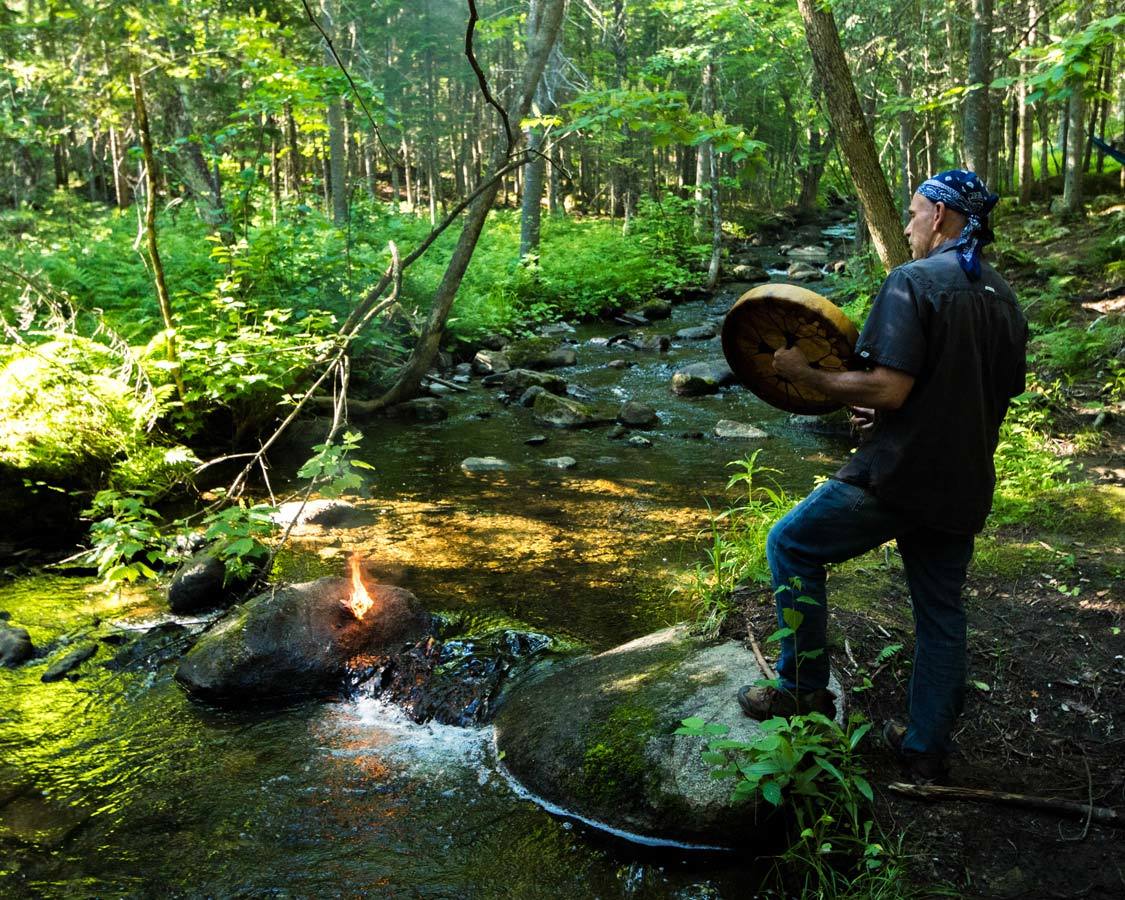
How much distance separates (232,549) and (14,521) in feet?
13.3

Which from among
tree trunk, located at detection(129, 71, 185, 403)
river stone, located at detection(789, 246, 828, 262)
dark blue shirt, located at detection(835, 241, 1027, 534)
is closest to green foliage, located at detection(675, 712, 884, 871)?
dark blue shirt, located at detection(835, 241, 1027, 534)

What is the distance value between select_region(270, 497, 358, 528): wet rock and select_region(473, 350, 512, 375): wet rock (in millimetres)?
6785

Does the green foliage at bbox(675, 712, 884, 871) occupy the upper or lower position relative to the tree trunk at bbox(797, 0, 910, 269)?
lower

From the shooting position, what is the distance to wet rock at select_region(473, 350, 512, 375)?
48.2 ft

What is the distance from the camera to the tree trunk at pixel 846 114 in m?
6.36

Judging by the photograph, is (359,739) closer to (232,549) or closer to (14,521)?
(232,549)

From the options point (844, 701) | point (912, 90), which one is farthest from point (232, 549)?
point (912, 90)

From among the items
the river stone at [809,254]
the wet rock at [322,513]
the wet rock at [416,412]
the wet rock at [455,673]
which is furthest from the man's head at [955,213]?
the river stone at [809,254]

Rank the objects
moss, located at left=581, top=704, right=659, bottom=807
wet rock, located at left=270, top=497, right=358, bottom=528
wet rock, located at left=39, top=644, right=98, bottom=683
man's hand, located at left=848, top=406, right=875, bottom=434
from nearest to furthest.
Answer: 1. man's hand, located at left=848, top=406, right=875, bottom=434
2. moss, located at left=581, top=704, right=659, bottom=807
3. wet rock, located at left=39, top=644, right=98, bottom=683
4. wet rock, located at left=270, top=497, right=358, bottom=528

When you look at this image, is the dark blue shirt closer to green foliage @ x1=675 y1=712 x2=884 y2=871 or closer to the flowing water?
green foliage @ x1=675 y1=712 x2=884 y2=871

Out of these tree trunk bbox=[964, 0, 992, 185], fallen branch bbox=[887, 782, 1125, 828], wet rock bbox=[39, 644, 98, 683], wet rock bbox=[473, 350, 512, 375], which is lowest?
wet rock bbox=[39, 644, 98, 683]

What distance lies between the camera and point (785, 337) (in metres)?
3.38

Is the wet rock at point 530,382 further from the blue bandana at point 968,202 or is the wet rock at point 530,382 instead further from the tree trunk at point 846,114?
the blue bandana at point 968,202

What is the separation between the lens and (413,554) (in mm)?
7055
